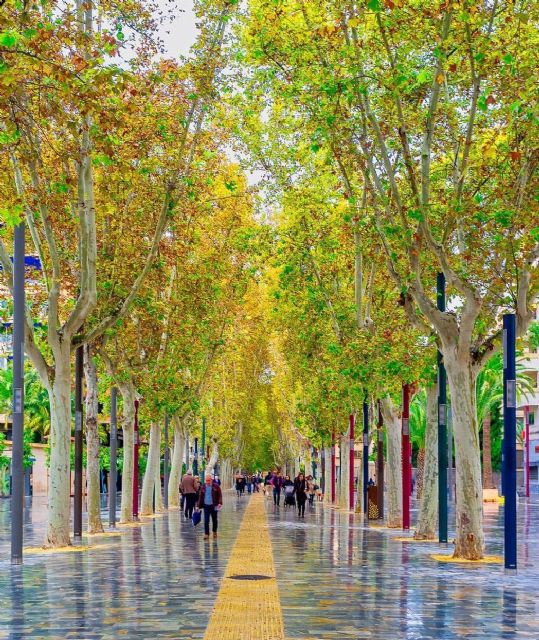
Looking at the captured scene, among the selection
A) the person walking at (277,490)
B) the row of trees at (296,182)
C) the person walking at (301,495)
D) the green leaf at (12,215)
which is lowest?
the person walking at (277,490)

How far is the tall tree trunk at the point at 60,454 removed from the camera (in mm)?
23016

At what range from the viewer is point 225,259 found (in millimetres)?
40031

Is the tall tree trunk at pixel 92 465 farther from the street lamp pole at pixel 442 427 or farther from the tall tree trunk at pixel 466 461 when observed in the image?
the tall tree trunk at pixel 466 461

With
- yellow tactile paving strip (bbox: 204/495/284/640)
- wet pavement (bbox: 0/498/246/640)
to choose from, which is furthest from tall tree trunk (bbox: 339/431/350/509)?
yellow tactile paving strip (bbox: 204/495/284/640)

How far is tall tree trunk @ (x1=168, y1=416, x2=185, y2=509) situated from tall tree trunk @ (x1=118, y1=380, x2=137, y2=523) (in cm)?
1659

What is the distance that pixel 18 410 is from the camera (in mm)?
19344

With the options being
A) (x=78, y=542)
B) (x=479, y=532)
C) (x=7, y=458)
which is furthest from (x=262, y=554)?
(x=7, y=458)

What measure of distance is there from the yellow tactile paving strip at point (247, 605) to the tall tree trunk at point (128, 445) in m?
14.0

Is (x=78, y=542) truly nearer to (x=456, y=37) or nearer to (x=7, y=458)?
(x=456, y=37)

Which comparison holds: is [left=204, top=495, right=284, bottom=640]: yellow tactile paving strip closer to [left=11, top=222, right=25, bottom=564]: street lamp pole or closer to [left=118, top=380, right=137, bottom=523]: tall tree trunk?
[left=11, top=222, right=25, bottom=564]: street lamp pole

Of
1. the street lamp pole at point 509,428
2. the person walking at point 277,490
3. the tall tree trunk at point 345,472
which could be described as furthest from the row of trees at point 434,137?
the person walking at point 277,490

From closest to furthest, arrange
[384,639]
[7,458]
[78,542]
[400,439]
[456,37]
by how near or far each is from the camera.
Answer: [384,639] < [456,37] < [78,542] < [400,439] < [7,458]

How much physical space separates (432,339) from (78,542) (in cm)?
926

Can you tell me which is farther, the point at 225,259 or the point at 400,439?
the point at 225,259
